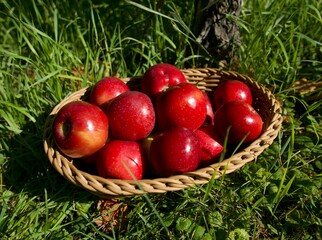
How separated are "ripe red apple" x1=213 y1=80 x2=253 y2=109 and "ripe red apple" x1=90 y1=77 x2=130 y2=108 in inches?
21.5

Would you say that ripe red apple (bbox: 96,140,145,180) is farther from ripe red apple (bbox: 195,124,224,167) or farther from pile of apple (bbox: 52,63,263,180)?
ripe red apple (bbox: 195,124,224,167)

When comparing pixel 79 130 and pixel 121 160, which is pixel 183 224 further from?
pixel 79 130

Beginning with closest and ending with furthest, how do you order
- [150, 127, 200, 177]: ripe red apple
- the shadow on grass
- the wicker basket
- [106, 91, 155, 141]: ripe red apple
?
the wicker basket → [150, 127, 200, 177]: ripe red apple → [106, 91, 155, 141]: ripe red apple → the shadow on grass

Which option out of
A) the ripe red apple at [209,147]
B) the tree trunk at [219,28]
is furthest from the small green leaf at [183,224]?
→ the tree trunk at [219,28]

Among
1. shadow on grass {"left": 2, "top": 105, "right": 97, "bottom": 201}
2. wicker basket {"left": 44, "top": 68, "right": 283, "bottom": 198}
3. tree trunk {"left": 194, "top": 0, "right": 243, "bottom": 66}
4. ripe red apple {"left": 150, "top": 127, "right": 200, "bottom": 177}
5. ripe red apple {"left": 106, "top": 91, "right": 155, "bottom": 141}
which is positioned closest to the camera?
wicker basket {"left": 44, "top": 68, "right": 283, "bottom": 198}

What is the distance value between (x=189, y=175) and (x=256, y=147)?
36 cm

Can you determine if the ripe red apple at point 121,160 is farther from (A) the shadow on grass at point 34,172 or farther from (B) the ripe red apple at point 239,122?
(B) the ripe red apple at point 239,122

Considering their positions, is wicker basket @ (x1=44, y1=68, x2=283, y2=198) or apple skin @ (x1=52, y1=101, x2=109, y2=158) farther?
apple skin @ (x1=52, y1=101, x2=109, y2=158)

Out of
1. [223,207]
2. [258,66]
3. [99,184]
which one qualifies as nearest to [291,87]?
[258,66]

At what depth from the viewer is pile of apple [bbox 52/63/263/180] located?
172cm

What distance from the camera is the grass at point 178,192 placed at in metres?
1.76

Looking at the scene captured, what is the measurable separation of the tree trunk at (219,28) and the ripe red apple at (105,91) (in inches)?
29.3

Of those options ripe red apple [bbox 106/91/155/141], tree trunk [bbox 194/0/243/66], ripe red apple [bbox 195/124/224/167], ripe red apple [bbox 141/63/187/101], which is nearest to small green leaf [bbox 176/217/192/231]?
ripe red apple [bbox 195/124/224/167]

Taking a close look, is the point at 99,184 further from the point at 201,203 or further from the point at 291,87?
the point at 291,87
